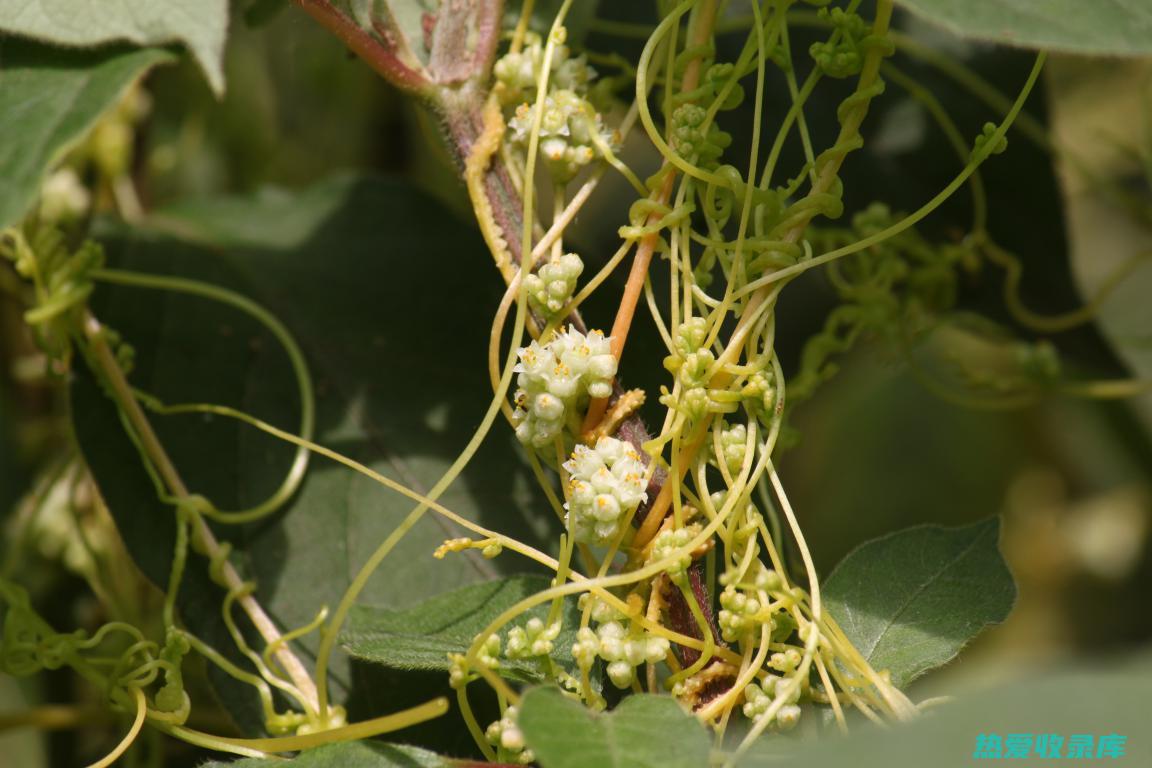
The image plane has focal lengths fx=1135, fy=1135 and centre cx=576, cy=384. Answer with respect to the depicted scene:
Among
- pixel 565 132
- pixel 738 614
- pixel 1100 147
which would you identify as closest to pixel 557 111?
pixel 565 132

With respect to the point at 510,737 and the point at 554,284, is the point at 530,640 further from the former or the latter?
the point at 554,284

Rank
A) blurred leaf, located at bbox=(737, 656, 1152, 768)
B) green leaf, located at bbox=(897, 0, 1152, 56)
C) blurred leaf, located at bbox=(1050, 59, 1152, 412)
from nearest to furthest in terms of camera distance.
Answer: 1. blurred leaf, located at bbox=(737, 656, 1152, 768)
2. green leaf, located at bbox=(897, 0, 1152, 56)
3. blurred leaf, located at bbox=(1050, 59, 1152, 412)

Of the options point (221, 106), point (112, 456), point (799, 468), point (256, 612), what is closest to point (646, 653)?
point (256, 612)

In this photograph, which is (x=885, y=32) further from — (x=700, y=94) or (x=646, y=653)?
(x=646, y=653)

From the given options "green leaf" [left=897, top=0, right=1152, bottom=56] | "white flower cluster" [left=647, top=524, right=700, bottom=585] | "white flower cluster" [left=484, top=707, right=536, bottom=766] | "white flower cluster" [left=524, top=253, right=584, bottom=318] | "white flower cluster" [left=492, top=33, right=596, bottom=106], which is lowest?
"white flower cluster" [left=484, top=707, right=536, bottom=766]

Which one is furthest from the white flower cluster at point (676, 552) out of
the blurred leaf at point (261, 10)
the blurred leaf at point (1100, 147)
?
the blurred leaf at point (1100, 147)

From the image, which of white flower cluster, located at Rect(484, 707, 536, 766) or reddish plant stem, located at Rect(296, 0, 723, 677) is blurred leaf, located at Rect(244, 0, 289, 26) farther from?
white flower cluster, located at Rect(484, 707, 536, 766)

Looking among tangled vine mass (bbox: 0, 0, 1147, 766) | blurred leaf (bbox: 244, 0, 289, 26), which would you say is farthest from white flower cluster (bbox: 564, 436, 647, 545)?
blurred leaf (bbox: 244, 0, 289, 26)
